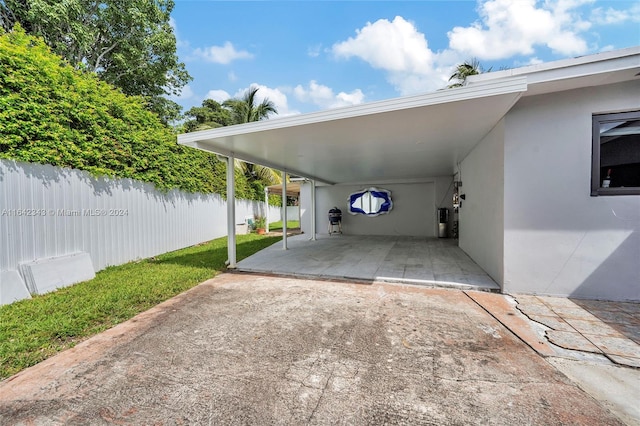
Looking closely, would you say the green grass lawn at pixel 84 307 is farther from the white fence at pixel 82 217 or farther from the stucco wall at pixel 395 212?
the stucco wall at pixel 395 212

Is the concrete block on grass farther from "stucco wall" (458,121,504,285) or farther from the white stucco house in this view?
"stucco wall" (458,121,504,285)

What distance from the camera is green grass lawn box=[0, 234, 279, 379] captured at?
225cm

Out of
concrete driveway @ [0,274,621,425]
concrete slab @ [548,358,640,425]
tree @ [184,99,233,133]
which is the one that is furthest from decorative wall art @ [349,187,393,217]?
tree @ [184,99,233,133]

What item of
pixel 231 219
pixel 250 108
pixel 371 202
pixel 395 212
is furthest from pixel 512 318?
pixel 250 108

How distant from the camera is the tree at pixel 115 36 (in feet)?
28.5

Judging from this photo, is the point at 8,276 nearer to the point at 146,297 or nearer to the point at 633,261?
the point at 146,297

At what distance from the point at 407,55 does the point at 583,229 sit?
7979 millimetres

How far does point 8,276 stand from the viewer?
3271 millimetres

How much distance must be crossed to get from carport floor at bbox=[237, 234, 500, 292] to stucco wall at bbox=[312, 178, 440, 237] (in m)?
2.68

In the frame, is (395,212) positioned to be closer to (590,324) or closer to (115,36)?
(590,324)

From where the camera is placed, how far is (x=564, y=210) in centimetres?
325

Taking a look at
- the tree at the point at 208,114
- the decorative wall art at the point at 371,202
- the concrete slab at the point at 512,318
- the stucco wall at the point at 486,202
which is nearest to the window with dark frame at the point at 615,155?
the stucco wall at the point at 486,202

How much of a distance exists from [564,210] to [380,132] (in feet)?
8.56

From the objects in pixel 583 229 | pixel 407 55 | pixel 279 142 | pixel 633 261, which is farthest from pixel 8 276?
pixel 407 55
